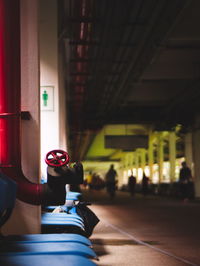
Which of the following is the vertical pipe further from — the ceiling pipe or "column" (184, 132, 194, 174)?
"column" (184, 132, 194, 174)

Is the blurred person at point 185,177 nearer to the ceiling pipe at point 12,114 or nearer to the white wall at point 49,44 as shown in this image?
the white wall at point 49,44

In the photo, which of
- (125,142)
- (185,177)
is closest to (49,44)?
(185,177)

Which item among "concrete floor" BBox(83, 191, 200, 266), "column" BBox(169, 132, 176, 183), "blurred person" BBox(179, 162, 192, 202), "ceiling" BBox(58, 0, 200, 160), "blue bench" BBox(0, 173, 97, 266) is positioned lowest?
"concrete floor" BBox(83, 191, 200, 266)

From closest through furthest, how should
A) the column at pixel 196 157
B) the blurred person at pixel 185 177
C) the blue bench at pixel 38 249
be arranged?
the blue bench at pixel 38 249 < the blurred person at pixel 185 177 < the column at pixel 196 157

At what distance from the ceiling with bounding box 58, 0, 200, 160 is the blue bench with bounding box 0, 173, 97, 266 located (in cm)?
525

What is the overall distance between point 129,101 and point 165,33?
11.8 meters

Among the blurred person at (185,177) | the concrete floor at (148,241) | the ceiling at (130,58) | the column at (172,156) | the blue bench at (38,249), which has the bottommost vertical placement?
the concrete floor at (148,241)

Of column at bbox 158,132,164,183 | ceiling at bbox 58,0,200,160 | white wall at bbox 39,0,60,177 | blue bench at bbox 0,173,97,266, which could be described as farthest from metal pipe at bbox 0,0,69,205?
column at bbox 158,132,164,183

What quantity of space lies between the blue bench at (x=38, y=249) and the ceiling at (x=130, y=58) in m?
5.25

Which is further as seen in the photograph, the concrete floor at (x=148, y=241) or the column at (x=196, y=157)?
the column at (x=196, y=157)

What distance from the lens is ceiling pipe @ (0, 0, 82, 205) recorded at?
4.05 m

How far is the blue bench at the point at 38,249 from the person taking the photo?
2395mm

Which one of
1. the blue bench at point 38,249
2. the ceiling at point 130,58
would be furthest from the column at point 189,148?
the blue bench at point 38,249

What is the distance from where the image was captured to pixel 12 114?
405 centimetres
